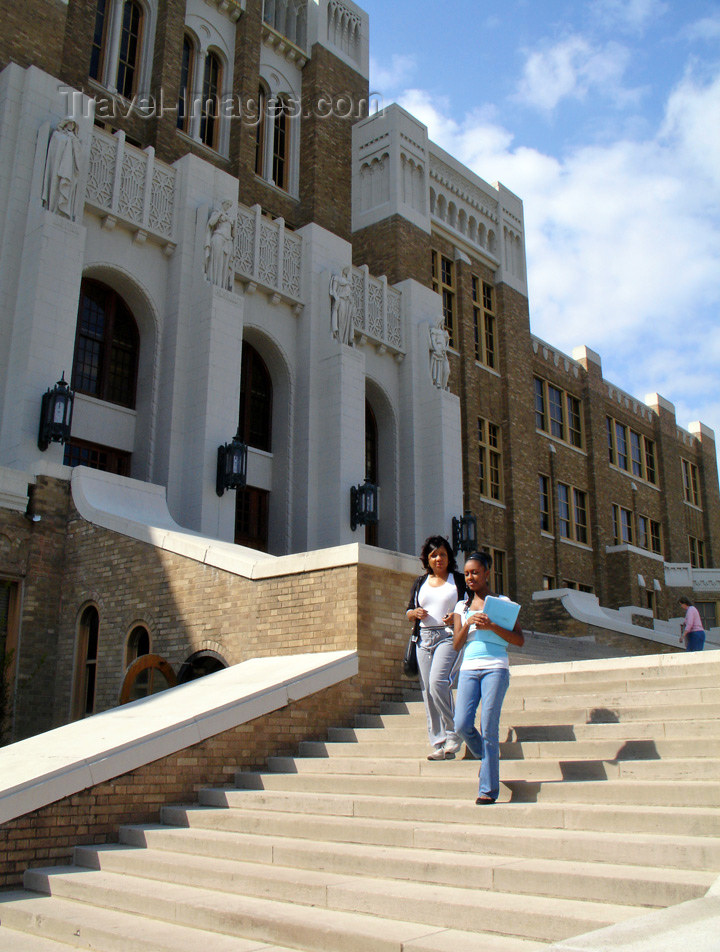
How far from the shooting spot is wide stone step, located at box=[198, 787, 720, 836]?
4.71 m

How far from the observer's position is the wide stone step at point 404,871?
404 cm

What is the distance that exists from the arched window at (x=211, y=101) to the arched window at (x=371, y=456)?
819cm

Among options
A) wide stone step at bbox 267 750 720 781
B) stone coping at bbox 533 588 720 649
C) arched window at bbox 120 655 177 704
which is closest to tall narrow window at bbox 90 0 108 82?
arched window at bbox 120 655 177 704

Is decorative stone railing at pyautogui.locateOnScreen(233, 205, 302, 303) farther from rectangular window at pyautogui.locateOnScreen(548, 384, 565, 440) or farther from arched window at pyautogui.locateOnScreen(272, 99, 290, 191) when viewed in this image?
rectangular window at pyautogui.locateOnScreen(548, 384, 565, 440)

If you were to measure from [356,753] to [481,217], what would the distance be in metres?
25.4

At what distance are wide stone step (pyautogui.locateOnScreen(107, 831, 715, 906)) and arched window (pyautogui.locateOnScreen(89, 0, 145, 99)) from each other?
1950 centimetres

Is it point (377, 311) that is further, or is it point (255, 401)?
point (377, 311)

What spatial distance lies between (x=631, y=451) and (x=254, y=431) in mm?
21629

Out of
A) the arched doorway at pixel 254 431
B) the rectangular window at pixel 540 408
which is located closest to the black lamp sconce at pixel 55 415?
the arched doorway at pixel 254 431

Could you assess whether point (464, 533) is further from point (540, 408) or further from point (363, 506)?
point (540, 408)

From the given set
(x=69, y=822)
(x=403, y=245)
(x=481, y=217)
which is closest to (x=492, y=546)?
(x=403, y=245)

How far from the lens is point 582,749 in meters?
6.23

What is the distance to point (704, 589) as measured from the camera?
35.4m

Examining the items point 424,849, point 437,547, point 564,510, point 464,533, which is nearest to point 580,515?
point 564,510
